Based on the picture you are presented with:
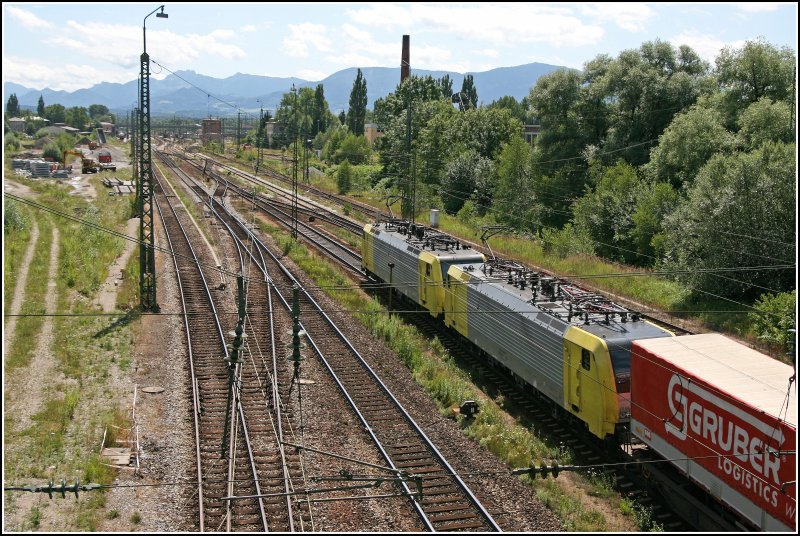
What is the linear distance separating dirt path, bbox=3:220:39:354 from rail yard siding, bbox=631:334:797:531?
1882cm

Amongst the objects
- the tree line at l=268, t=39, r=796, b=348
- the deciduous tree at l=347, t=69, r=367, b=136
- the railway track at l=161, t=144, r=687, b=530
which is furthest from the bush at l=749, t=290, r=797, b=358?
the deciduous tree at l=347, t=69, r=367, b=136

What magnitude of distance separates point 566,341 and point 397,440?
14.5ft

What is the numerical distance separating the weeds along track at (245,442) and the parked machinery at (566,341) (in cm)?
582

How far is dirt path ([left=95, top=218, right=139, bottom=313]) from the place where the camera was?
3024 cm

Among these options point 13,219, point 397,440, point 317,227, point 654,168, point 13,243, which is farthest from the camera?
point 317,227

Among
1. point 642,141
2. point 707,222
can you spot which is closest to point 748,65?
point 642,141

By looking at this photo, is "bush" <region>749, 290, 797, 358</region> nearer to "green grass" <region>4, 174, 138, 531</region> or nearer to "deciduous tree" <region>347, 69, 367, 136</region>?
"green grass" <region>4, 174, 138, 531</region>

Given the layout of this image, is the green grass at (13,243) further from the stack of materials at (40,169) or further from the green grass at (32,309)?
the stack of materials at (40,169)

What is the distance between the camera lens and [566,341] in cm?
1683

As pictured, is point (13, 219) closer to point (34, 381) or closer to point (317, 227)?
point (317, 227)

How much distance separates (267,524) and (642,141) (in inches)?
1560

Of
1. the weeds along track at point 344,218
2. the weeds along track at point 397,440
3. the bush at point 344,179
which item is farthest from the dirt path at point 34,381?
the bush at point 344,179

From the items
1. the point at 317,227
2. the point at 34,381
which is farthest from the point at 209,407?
the point at 317,227

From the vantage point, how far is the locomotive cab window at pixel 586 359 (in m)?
15.8
